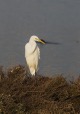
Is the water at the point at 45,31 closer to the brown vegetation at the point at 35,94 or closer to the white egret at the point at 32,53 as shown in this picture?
the white egret at the point at 32,53

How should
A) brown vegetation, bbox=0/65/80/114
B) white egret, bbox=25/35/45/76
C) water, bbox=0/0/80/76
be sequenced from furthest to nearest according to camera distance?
water, bbox=0/0/80/76 < white egret, bbox=25/35/45/76 < brown vegetation, bbox=0/65/80/114

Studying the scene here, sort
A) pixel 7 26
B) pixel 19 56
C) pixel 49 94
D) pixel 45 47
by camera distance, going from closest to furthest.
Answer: pixel 49 94, pixel 19 56, pixel 45 47, pixel 7 26

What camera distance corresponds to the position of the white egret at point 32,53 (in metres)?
9.32

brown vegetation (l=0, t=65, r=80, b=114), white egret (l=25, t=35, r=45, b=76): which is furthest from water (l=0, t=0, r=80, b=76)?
brown vegetation (l=0, t=65, r=80, b=114)

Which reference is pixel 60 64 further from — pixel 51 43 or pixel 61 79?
pixel 61 79

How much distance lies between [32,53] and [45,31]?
19.6 ft

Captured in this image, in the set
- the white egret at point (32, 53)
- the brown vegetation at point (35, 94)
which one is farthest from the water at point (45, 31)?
the brown vegetation at point (35, 94)

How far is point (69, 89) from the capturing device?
6016mm

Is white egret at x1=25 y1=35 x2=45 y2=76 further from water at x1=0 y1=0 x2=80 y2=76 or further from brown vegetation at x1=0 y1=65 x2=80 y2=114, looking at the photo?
brown vegetation at x1=0 y1=65 x2=80 y2=114

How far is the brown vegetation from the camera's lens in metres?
5.18

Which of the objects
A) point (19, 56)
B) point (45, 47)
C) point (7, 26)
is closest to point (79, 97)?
→ point (19, 56)

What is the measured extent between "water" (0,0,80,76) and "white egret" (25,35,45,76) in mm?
800

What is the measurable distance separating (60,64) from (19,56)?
1.18 meters

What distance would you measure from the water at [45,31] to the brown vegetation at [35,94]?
424 cm
